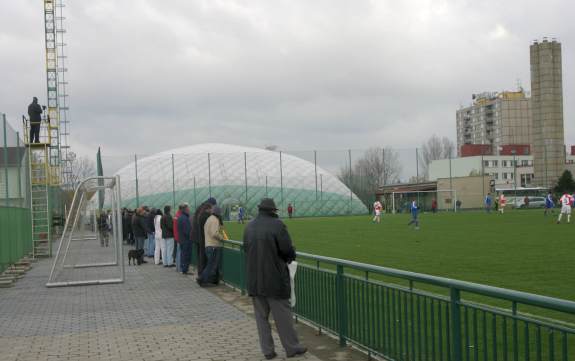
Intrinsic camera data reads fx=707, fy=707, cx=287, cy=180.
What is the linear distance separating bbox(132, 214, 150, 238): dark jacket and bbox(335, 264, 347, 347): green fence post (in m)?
16.7

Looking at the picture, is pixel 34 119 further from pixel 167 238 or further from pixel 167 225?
pixel 167 225

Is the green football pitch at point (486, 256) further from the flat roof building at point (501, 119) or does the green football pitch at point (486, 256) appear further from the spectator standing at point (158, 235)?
the flat roof building at point (501, 119)

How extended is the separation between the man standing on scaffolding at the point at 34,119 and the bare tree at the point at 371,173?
58.6 meters

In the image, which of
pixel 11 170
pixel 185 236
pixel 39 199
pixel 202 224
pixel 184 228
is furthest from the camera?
pixel 39 199

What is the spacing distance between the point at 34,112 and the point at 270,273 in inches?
857

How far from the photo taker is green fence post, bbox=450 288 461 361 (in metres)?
5.43

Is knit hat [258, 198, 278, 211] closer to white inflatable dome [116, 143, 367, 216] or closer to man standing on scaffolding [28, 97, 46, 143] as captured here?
man standing on scaffolding [28, 97, 46, 143]

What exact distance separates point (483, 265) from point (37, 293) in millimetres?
9977

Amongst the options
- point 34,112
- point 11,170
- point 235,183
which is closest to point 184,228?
point 11,170

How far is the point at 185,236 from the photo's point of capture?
17688mm

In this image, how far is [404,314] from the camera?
21.2 ft

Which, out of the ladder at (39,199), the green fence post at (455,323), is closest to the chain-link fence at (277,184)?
the ladder at (39,199)

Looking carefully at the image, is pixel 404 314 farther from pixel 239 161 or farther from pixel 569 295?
pixel 239 161

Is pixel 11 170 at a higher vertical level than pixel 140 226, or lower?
higher
